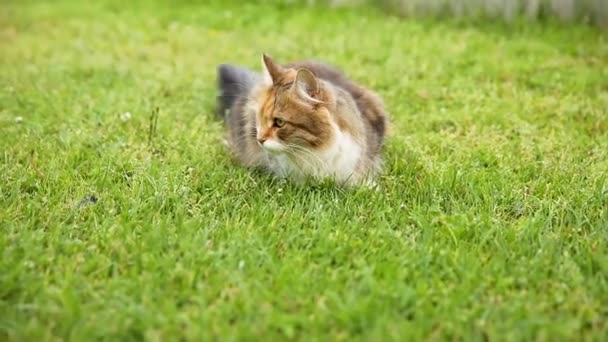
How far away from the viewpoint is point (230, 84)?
177 inches

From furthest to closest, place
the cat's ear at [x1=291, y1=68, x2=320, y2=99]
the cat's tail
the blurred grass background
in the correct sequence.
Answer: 1. the blurred grass background
2. the cat's tail
3. the cat's ear at [x1=291, y1=68, x2=320, y2=99]

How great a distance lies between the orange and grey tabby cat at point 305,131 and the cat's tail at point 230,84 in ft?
1.40

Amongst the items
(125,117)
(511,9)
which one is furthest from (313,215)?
(511,9)

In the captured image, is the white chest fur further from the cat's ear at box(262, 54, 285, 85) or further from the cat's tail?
the cat's tail

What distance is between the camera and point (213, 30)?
7.27 meters

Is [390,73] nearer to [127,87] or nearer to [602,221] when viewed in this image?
[127,87]

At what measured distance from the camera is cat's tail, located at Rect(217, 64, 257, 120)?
14.3ft

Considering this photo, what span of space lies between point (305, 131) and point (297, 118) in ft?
0.26

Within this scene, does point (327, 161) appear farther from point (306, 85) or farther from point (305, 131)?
point (306, 85)

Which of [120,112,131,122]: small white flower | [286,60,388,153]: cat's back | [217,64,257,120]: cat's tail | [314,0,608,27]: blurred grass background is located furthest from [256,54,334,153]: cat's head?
[314,0,608,27]: blurred grass background

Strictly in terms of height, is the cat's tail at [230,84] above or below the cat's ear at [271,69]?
below

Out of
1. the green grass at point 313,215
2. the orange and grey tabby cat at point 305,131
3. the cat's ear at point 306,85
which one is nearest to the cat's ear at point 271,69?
the orange and grey tabby cat at point 305,131

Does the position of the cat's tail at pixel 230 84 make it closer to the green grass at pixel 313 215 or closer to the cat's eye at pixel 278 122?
the green grass at pixel 313 215

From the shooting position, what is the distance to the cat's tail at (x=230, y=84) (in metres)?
4.35
